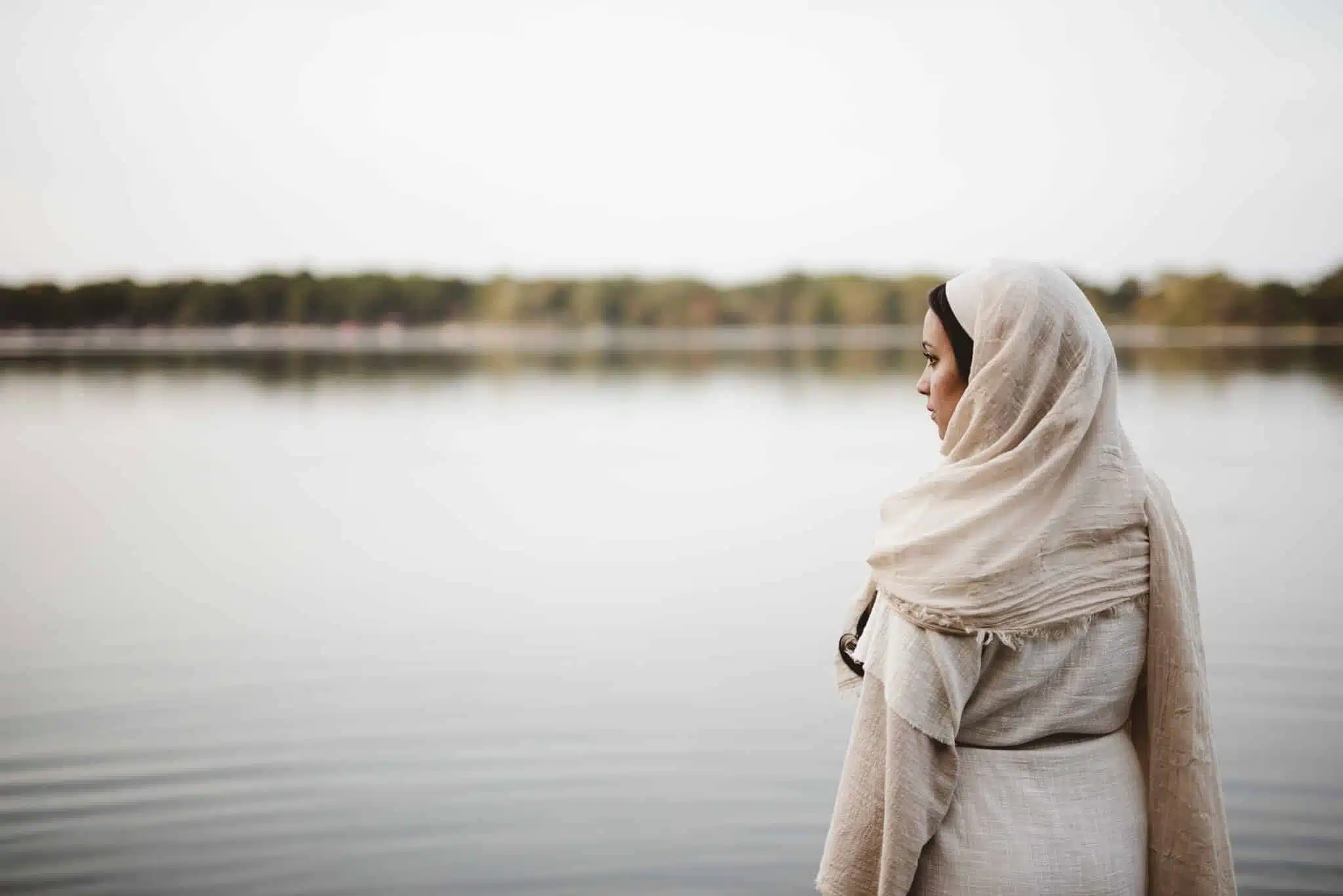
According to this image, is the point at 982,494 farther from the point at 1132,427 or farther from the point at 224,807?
the point at 1132,427

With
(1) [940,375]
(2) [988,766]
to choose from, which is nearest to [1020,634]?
(2) [988,766]

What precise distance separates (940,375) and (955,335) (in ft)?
0.20

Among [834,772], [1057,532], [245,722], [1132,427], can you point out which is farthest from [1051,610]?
[1132,427]

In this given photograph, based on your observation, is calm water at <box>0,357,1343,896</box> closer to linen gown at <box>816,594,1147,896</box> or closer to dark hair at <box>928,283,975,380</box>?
linen gown at <box>816,594,1147,896</box>

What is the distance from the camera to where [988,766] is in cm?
148

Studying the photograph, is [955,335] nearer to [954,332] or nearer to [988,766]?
[954,332]

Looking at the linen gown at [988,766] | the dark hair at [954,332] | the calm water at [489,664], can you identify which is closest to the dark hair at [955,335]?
the dark hair at [954,332]

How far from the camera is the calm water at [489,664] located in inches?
152

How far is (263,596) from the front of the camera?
24.8ft

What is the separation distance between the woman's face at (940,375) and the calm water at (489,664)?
2.36 metres

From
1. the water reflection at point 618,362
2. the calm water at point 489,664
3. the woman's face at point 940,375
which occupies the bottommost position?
the calm water at point 489,664

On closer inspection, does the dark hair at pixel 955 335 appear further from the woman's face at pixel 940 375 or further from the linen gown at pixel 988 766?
the linen gown at pixel 988 766

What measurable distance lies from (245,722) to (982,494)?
4.40m

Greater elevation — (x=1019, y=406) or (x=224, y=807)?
(x=1019, y=406)
